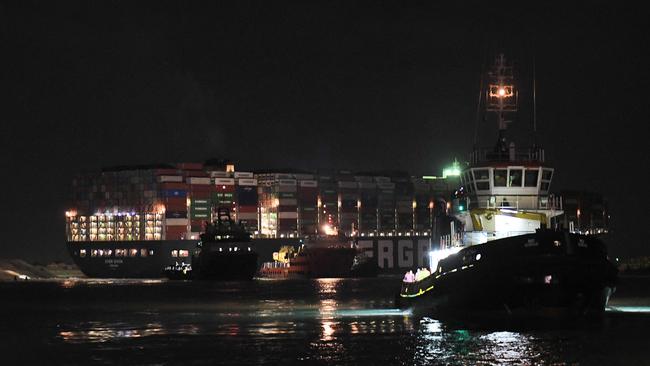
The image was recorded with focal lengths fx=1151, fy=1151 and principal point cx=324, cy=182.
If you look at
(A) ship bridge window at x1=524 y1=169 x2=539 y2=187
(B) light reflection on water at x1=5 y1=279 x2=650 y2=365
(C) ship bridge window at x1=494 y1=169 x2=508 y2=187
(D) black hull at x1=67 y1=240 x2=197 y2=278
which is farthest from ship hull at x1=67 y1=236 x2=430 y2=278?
(A) ship bridge window at x1=524 y1=169 x2=539 y2=187

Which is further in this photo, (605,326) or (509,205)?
(509,205)

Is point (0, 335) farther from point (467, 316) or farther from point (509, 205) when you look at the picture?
point (509, 205)

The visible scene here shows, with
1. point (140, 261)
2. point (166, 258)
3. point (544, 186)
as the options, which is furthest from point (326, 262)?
point (544, 186)

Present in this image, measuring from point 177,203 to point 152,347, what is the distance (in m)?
159

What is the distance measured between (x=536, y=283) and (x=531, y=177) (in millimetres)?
8954

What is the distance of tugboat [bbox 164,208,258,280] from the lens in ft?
497

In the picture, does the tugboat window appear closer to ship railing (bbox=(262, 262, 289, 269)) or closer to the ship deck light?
the ship deck light

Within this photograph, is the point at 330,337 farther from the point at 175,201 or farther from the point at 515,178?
the point at 175,201

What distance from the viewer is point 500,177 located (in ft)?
168

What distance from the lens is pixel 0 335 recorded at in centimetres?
4706

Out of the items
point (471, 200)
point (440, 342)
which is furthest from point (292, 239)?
point (440, 342)

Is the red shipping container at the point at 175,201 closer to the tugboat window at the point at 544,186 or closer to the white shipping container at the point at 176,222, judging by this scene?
the white shipping container at the point at 176,222

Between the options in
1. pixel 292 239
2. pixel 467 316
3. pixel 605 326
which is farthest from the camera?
pixel 292 239

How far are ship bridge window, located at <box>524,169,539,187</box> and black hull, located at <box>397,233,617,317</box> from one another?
6758 mm
